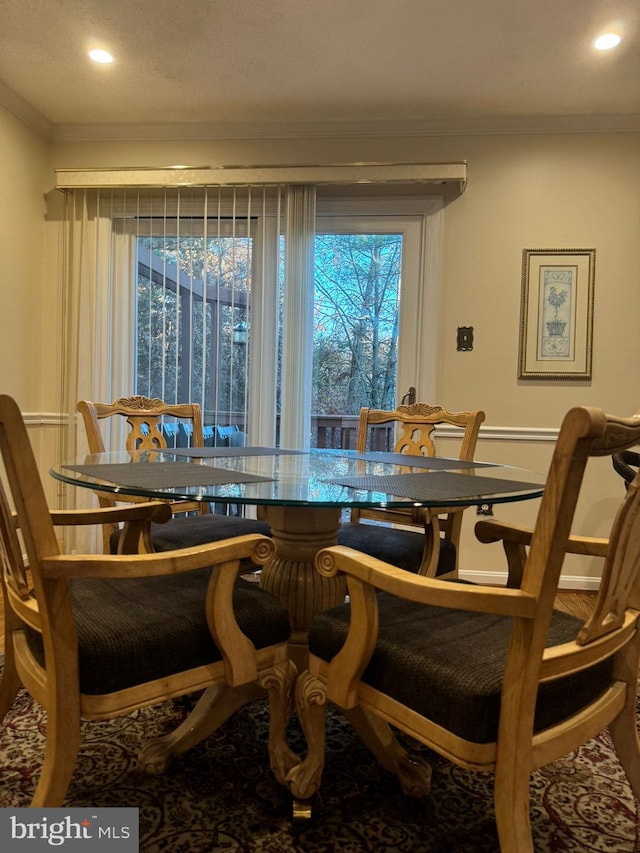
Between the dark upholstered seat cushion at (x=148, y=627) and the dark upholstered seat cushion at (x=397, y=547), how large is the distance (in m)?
0.58

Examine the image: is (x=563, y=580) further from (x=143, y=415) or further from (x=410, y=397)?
(x=143, y=415)

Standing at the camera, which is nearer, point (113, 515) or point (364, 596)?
point (364, 596)

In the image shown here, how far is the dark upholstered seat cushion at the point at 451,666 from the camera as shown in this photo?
0.87 metres

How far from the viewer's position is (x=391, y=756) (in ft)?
4.33

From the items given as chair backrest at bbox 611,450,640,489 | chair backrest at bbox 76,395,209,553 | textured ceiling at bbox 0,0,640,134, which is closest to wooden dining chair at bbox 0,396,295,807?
chair backrest at bbox 76,395,209,553

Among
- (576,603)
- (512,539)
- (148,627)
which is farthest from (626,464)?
(148,627)

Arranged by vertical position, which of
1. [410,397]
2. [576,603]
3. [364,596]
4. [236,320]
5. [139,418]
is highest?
[236,320]

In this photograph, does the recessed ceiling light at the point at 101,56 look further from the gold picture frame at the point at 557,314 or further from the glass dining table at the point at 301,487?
the gold picture frame at the point at 557,314

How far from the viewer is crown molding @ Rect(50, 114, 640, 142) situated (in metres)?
3.00

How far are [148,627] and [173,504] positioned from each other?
4.06ft

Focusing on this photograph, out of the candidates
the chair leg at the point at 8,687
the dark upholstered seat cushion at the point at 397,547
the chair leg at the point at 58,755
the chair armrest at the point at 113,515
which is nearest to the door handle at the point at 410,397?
the dark upholstered seat cushion at the point at 397,547

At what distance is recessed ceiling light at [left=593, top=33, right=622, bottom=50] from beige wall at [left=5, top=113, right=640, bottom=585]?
0.64 metres

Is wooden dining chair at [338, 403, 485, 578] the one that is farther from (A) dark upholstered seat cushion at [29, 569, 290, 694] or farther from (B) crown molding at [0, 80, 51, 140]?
(B) crown molding at [0, 80, 51, 140]

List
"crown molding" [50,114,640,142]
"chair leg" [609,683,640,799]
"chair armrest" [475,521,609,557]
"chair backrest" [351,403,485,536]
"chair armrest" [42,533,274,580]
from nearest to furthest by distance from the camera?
"chair armrest" [42,533,274,580] → "chair leg" [609,683,640,799] → "chair armrest" [475,521,609,557] → "chair backrest" [351,403,485,536] → "crown molding" [50,114,640,142]
